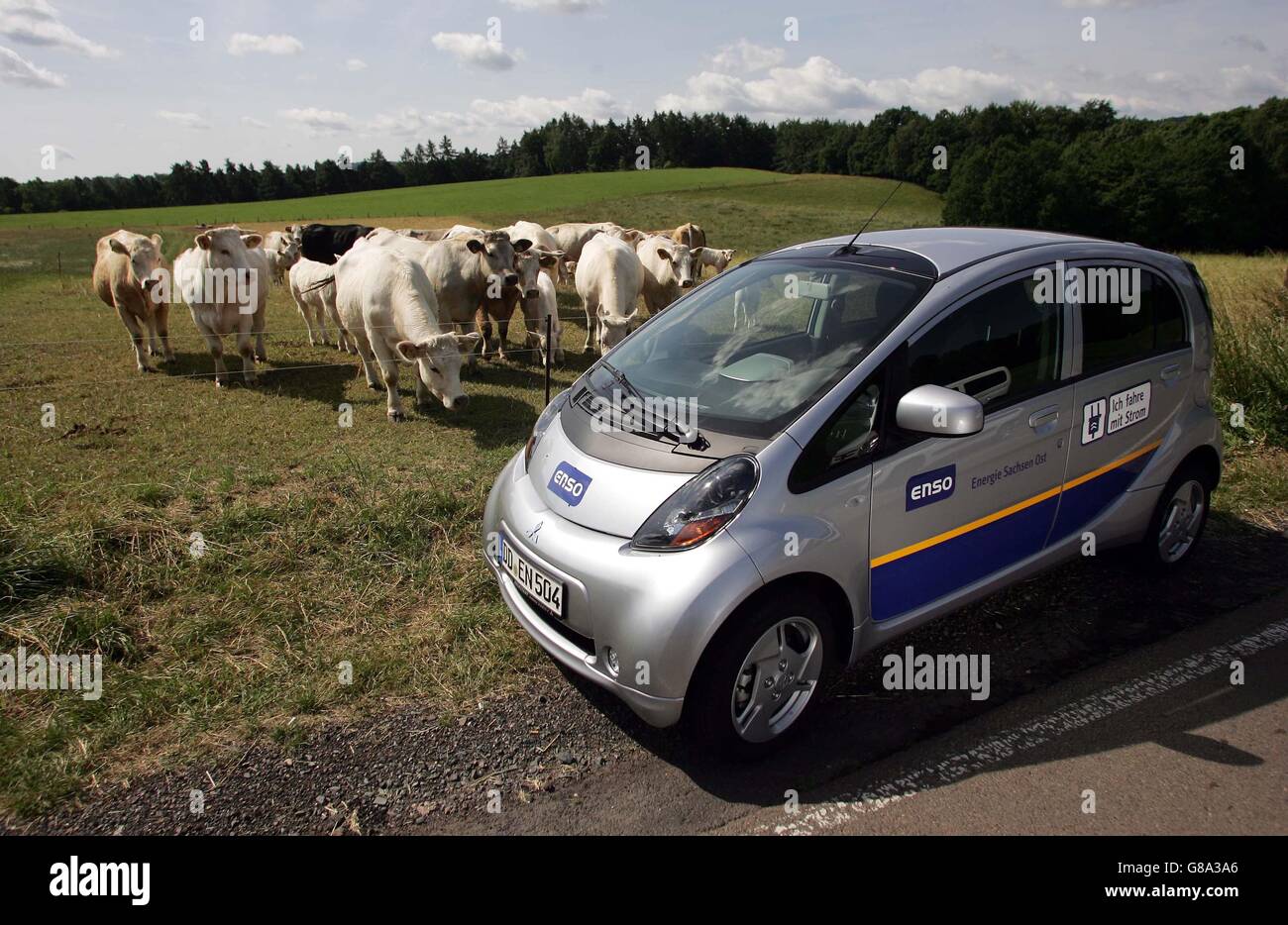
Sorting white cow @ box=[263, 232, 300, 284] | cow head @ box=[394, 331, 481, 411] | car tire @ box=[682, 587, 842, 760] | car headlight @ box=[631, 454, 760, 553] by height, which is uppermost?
white cow @ box=[263, 232, 300, 284]

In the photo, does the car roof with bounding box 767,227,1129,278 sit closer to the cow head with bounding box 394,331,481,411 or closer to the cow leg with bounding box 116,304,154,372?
the cow head with bounding box 394,331,481,411

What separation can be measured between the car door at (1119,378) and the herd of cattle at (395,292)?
6.00 m

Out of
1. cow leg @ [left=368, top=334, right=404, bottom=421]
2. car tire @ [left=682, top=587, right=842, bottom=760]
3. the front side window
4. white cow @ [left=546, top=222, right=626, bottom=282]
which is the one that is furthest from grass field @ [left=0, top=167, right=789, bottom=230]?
car tire @ [left=682, top=587, right=842, bottom=760]

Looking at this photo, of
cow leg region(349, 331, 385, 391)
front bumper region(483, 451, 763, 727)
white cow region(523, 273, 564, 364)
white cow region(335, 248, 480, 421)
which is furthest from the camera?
white cow region(523, 273, 564, 364)

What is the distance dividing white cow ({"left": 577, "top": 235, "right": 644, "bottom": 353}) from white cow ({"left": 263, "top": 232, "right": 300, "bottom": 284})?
27.1 ft

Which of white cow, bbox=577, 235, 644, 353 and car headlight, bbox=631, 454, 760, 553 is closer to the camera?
car headlight, bbox=631, 454, 760, 553

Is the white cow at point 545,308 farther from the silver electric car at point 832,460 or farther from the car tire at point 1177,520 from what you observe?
the car tire at point 1177,520

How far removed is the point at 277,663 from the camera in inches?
159

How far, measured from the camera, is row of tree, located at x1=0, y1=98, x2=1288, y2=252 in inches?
2148

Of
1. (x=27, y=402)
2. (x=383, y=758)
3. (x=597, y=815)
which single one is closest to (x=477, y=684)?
(x=383, y=758)

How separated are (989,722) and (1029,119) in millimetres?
79772

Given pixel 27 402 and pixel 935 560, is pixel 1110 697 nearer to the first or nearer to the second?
pixel 935 560

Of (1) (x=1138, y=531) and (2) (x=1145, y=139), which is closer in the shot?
(1) (x=1138, y=531)

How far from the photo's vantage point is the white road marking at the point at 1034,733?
3.09 m
